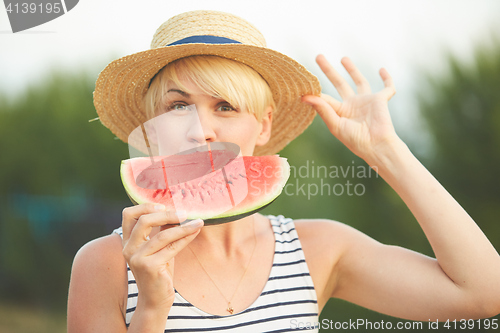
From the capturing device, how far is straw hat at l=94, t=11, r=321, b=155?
1938 mm

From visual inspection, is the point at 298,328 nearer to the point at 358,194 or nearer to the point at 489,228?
the point at 358,194

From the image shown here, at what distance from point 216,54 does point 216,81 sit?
18 centimetres

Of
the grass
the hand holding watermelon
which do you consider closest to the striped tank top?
the hand holding watermelon

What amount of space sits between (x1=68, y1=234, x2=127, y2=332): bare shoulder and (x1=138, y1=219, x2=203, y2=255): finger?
545mm

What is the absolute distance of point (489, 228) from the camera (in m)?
3.58

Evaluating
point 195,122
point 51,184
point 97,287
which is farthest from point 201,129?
point 51,184

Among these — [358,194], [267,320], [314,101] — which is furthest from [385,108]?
[358,194]

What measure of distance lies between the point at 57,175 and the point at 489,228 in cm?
447

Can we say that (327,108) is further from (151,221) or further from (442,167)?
(442,167)

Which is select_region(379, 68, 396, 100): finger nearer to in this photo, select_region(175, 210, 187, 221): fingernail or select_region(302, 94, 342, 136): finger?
select_region(302, 94, 342, 136): finger

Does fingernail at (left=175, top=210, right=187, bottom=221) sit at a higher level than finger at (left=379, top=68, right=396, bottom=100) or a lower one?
lower

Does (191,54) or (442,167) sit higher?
(191,54)

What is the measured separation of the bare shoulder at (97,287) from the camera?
1713 mm

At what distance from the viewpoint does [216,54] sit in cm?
198
